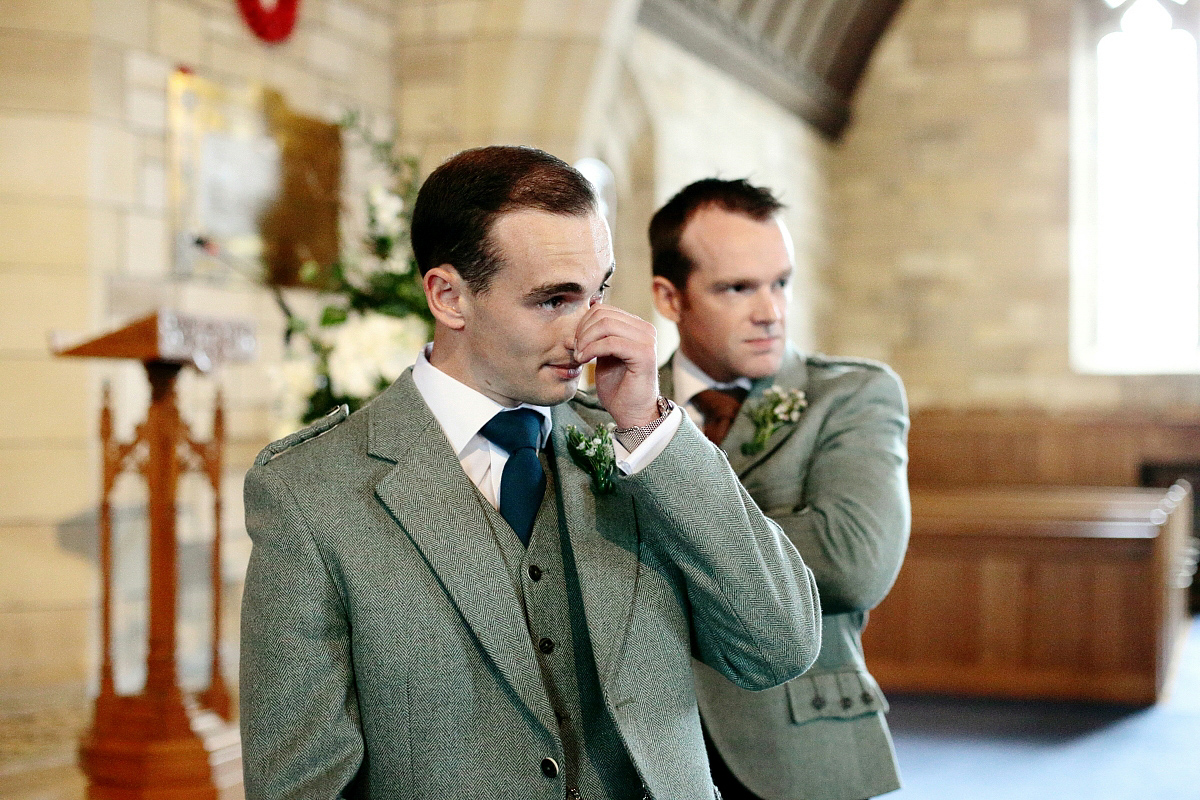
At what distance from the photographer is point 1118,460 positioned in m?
7.99

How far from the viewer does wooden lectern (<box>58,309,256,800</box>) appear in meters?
2.97

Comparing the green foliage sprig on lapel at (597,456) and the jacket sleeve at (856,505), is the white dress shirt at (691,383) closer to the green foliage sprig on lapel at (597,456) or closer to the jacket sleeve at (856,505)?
the jacket sleeve at (856,505)

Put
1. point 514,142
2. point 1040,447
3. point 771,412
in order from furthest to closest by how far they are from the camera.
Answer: point 1040,447, point 514,142, point 771,412

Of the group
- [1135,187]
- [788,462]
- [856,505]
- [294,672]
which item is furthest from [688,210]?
[1135,187]

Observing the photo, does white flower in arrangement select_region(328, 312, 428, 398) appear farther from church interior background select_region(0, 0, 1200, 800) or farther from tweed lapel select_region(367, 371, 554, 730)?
tweed lapel select_region(367, 371, 554, 730)

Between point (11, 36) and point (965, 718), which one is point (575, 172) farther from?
point (965, 718)

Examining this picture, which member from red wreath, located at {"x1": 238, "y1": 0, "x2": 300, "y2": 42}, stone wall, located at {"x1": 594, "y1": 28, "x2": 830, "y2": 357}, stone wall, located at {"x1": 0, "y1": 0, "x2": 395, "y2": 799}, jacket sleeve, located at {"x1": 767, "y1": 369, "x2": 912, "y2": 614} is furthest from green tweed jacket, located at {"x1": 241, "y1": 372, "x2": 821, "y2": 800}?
stone wall, located at {"x1": 594, "y1": 28, "x2": 830, "y2": 357}

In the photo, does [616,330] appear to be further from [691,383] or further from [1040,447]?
[1040,447]

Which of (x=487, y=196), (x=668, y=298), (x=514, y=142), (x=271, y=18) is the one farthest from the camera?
(x=514, y=142)

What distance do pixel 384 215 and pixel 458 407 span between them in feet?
6.17

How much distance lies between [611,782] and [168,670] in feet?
6.79

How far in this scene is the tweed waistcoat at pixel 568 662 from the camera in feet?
4.20

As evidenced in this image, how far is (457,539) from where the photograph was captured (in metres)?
1.25

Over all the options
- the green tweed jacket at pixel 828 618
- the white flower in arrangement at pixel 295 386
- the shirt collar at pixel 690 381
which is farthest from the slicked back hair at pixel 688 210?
the white flower in arrangement at pixel 295 386
